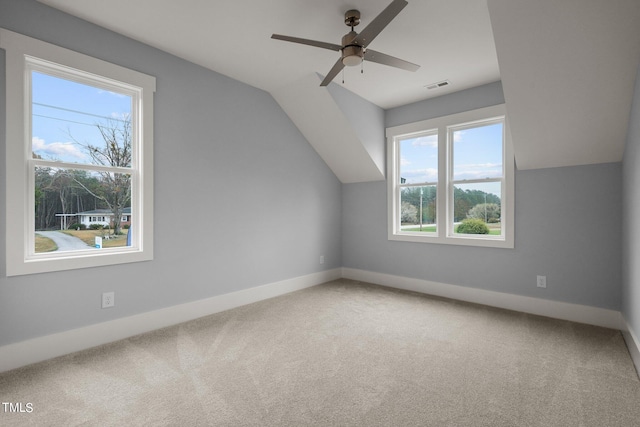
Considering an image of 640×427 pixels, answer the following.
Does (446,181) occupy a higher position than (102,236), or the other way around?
(446,181)

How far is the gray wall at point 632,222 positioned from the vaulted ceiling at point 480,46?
0.81 feet

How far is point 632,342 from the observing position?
98.0 inches

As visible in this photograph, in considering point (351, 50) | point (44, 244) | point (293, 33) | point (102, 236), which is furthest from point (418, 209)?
point (44, 244)

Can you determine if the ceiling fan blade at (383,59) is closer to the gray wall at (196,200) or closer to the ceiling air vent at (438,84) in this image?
the ceiling air vent at (438,84)

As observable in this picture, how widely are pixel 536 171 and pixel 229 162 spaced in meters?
3.51

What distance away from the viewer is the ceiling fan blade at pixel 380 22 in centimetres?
180

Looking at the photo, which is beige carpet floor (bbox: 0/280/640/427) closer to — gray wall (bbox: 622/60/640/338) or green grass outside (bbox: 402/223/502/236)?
gray wall (bbox: 622/60/640/338)

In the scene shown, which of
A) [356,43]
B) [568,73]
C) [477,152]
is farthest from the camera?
[477,152]

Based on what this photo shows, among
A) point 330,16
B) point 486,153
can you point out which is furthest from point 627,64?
point 330,16

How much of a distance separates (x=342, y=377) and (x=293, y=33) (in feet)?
9.37

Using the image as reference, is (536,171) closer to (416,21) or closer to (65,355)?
(416,21)

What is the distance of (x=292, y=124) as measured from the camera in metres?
4.42

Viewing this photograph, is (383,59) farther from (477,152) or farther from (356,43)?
(477,152)

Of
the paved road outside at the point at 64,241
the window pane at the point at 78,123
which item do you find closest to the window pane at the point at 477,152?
the window pane at the point at 78,123
